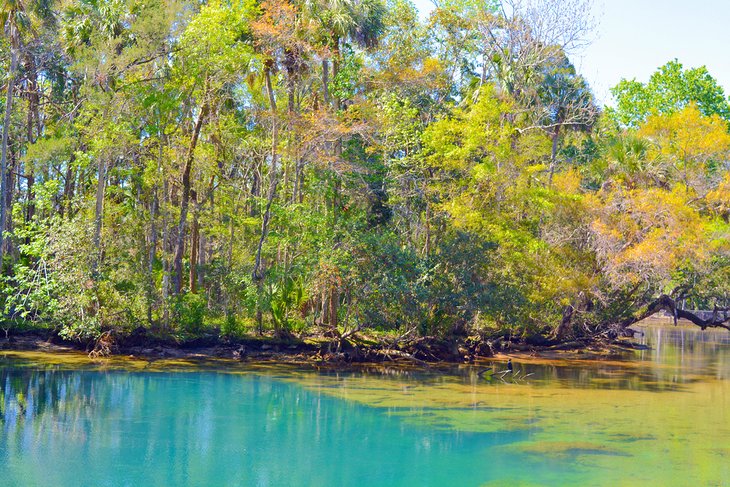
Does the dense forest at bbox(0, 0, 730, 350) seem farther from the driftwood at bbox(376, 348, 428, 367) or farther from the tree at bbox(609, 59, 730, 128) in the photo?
the tree at bbox(609, 59, 730, 128)

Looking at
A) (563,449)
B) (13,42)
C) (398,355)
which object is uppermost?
(13,42)

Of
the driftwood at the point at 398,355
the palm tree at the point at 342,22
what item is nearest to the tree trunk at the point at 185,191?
the palm tree at the point at 342,22

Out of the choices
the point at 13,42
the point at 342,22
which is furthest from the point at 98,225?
the point at 342,22

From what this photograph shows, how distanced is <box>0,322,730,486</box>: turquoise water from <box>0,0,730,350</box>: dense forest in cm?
306

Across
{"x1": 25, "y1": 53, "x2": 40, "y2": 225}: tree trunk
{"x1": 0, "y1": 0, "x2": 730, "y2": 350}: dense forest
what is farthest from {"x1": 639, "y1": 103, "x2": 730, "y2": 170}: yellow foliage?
{"x1": 25, "y1": 53, "x2": 40, "y2": 225}: tree trunk

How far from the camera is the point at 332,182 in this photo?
85.5 feet

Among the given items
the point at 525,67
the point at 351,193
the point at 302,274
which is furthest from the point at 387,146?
the point at 525,67

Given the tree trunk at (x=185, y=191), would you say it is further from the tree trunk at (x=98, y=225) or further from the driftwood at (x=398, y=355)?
the driftwood at (x=398, y=355)

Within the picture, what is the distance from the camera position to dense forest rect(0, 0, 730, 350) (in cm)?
2402

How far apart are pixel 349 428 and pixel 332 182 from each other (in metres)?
12.3

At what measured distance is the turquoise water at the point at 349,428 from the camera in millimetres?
11742

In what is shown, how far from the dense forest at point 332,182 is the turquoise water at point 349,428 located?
3055 mm

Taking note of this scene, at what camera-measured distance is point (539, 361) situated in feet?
92.5

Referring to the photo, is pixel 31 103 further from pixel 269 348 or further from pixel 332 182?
pixel 269 348
